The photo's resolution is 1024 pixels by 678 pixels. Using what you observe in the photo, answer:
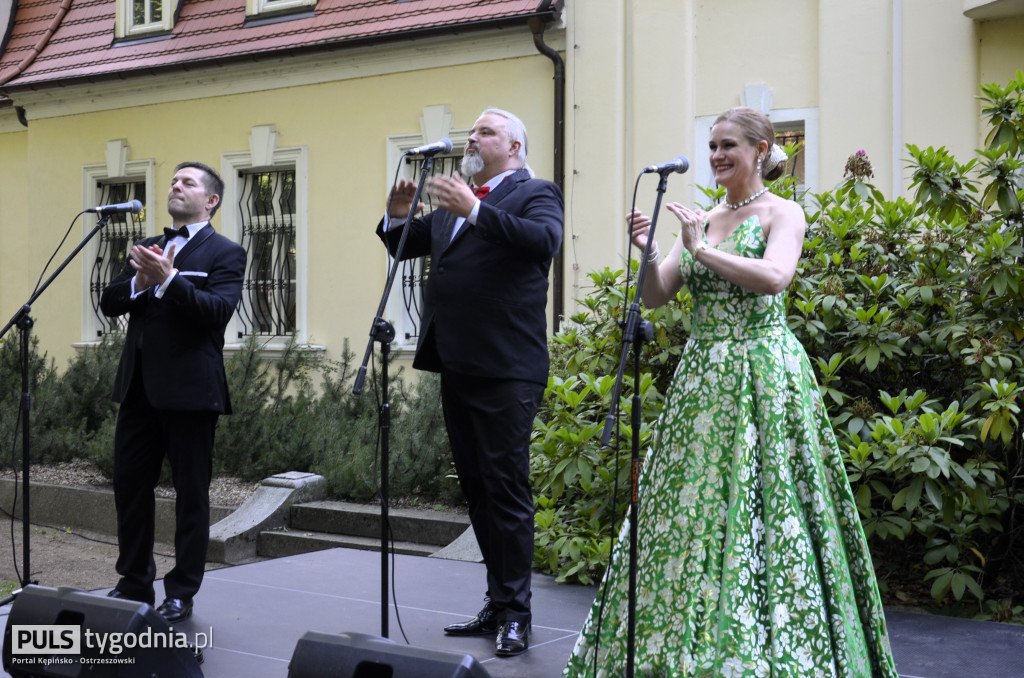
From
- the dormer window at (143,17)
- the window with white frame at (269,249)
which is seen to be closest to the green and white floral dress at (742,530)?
the window with white frame at (269,249)

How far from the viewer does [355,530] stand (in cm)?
828

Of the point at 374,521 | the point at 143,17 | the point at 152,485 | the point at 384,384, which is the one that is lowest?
the point at 374,521

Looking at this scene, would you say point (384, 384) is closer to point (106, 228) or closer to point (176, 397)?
point (176, 397)

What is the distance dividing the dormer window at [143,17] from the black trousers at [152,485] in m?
10.7

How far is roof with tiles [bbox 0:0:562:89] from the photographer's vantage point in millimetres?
11727

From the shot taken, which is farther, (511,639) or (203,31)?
(203,31)

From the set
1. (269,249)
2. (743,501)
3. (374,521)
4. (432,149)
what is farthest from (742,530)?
(269,249)

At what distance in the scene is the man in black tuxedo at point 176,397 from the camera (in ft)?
15.5

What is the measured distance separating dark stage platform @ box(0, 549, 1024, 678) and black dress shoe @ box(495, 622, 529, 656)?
4 centimetres

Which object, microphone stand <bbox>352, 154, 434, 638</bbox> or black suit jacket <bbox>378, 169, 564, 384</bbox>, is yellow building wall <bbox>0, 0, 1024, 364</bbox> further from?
microphone stand <bbox>352, 154, 434, 638</bbox>

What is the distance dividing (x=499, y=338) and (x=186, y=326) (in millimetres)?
1405

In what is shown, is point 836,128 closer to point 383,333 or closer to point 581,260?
point 581,260

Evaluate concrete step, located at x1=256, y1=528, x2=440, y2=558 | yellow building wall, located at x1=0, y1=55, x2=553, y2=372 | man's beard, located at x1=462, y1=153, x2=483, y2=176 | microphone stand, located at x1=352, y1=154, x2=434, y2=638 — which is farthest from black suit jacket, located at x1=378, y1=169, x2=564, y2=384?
yellow building wall, located at x1=0, y1=55, x2=553, y2=372

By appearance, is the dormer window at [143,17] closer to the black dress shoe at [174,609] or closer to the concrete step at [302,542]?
the concrete step at [302,542]
